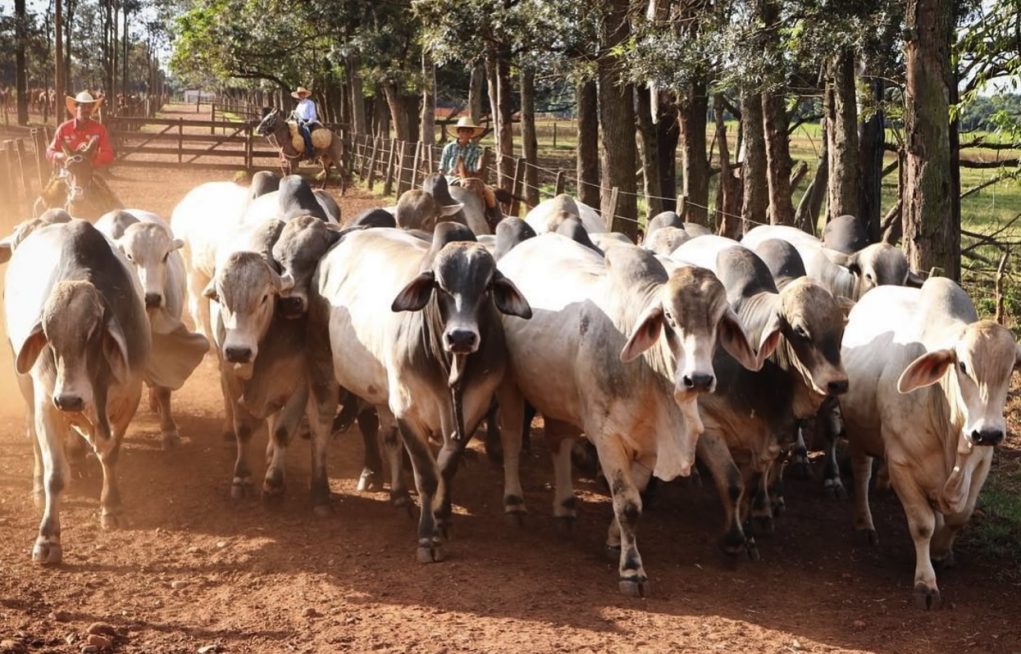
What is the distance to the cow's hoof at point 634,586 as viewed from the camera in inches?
244

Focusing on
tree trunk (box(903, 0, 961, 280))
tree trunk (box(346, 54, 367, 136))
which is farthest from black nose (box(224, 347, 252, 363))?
tree trunk (box(346, 54, 367, 136))

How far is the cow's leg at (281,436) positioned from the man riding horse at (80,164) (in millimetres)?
6123

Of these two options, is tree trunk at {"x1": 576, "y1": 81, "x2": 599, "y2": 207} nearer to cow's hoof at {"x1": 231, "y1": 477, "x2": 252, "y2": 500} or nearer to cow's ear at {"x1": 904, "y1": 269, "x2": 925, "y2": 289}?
cow's ear at {"x1": 904, "y1": 269, "x2": 925, "y2": 289}

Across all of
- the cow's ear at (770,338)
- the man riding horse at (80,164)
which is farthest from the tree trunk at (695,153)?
the cow's ear at (770,338)

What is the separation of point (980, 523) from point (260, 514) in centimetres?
430

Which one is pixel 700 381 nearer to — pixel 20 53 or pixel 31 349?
pixel 31 349

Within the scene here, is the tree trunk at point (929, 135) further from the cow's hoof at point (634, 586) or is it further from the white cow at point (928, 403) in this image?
the cow's hoof at point (634, 586)

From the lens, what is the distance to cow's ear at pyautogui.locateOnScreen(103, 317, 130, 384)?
21.7 ft

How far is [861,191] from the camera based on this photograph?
44.9ft

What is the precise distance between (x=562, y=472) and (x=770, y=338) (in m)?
1.58

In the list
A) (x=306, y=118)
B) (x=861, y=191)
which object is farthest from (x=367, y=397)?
(x=306, y=118)

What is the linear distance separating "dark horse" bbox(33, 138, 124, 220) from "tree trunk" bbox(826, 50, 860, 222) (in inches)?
282

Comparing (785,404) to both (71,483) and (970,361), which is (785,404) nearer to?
(970,361)

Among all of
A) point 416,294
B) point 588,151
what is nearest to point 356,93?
point 588,151
